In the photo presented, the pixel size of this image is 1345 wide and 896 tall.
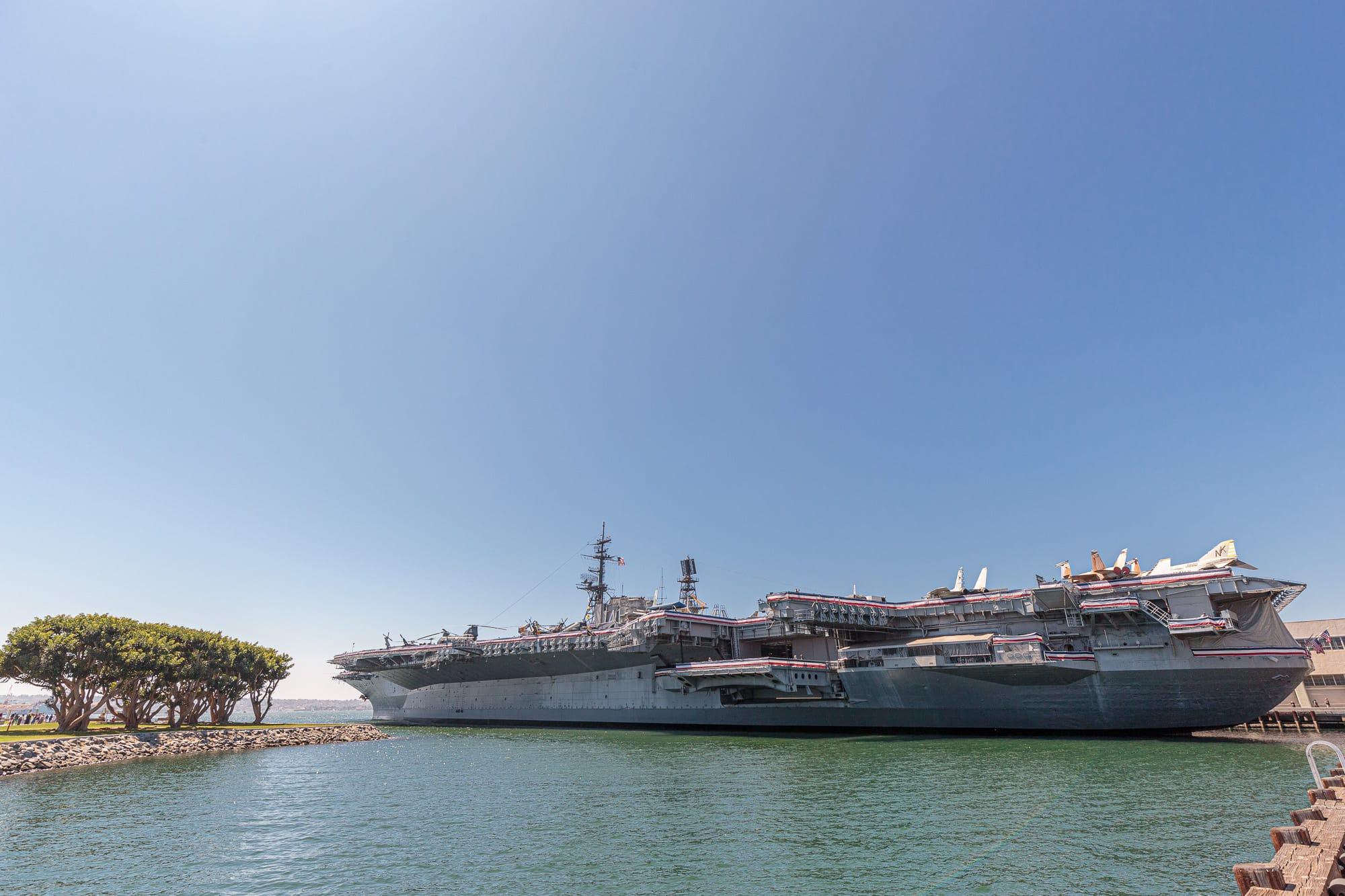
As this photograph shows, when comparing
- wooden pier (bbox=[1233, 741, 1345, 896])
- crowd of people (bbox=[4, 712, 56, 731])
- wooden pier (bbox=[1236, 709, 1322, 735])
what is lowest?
wooden pier (bbox=[1236, 709, 1322, 735])

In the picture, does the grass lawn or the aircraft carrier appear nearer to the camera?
the aircraft carrier

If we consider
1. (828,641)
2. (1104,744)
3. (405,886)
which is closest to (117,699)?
(405,886)

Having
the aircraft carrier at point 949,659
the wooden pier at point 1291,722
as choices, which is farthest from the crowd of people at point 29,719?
the wooden pier at point 1291,722

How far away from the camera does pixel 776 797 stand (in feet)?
58.4

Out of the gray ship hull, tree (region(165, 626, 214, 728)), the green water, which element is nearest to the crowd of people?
tree (region(165, 626, 214, 728))

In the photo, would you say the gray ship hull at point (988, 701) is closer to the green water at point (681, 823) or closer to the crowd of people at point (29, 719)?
the green water at point (681, 823)

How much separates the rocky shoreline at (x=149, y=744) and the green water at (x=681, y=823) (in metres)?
2.45

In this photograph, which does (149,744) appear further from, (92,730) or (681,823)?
(681,823)

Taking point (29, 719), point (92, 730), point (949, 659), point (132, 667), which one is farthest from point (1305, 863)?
point (29, 719)

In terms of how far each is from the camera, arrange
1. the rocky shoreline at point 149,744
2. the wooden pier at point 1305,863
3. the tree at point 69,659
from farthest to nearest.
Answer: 1. the tree at point 69,659
2. the rocky shoreline at point 149,744
3. the wooden pier at point 1305,863

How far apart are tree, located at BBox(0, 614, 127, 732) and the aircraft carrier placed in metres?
20.0

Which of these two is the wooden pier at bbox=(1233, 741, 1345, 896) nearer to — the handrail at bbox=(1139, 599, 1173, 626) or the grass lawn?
the handrail at bbox=(1139, 599, 1173, 626)

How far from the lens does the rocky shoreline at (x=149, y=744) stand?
2741 cm

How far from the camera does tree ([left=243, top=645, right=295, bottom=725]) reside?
44.4m
